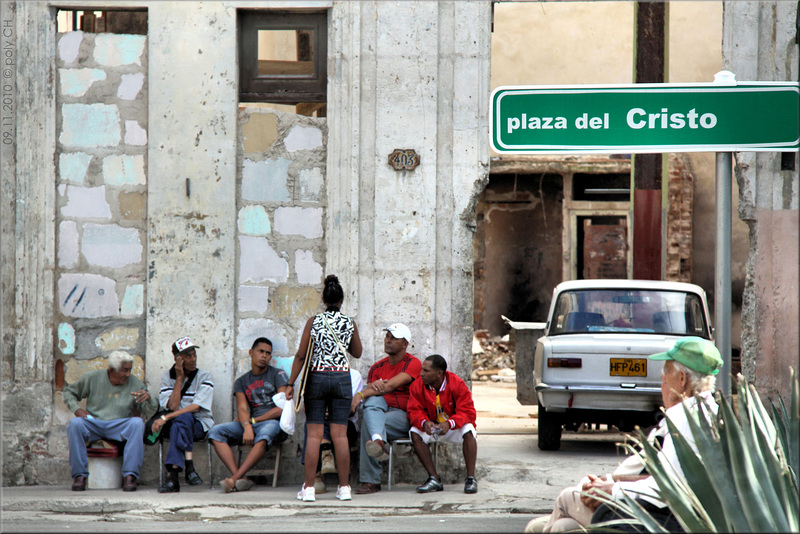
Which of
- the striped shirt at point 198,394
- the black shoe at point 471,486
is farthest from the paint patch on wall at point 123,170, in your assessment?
the black shoe at point 471,486

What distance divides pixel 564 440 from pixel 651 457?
7102 millimetres


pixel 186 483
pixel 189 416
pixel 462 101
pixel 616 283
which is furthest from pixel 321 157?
pixel 616 283

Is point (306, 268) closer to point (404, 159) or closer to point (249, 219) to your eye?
point (249, 219)

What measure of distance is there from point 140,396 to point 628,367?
4.63 meters

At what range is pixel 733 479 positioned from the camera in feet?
11.0

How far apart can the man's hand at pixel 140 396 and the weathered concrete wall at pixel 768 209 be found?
530 centimetres

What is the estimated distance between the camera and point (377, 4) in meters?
7.96

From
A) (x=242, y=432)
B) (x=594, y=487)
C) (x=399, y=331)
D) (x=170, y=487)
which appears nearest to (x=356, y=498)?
(x=242, y=432)

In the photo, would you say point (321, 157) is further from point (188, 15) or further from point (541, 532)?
point (541, 532)

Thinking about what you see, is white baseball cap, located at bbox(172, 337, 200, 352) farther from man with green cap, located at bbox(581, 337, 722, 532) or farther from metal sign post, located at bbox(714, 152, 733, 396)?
metal sign post, located at bbox(714, 152, 733, 396)

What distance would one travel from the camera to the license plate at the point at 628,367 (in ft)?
28.7

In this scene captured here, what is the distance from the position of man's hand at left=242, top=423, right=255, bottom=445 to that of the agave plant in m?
4.33

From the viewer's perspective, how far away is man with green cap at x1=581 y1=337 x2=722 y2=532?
160 inches

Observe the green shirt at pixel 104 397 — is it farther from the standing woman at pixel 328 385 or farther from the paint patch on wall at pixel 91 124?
the paint patch on wall at pixel 91 124
